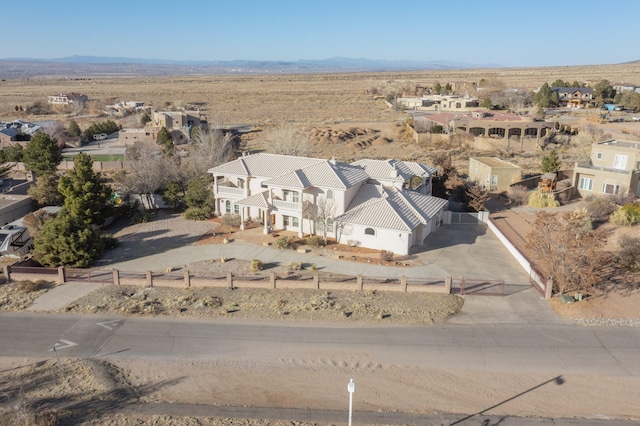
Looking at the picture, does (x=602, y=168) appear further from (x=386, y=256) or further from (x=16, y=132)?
(x=16, y=132)

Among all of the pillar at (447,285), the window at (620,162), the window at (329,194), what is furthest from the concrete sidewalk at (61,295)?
the window at (620,162)

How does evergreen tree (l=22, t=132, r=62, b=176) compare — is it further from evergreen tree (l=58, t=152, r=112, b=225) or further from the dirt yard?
the dirt yard

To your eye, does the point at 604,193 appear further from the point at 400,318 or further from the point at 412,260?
the point at 400,318

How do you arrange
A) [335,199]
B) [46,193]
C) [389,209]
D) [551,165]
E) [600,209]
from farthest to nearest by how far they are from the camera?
[551,165] < [46,193] < [600,209] < [335,199] < [389,209]

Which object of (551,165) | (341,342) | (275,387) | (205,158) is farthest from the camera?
(205,158)

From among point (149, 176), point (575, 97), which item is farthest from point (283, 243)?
point (575, 97)

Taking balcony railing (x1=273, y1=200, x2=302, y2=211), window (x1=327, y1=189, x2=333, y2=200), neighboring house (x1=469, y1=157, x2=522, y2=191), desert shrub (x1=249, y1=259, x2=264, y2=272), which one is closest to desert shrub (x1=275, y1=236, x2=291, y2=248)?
balcony railing (x1=273, y1=200, x2=302, y2=211)
